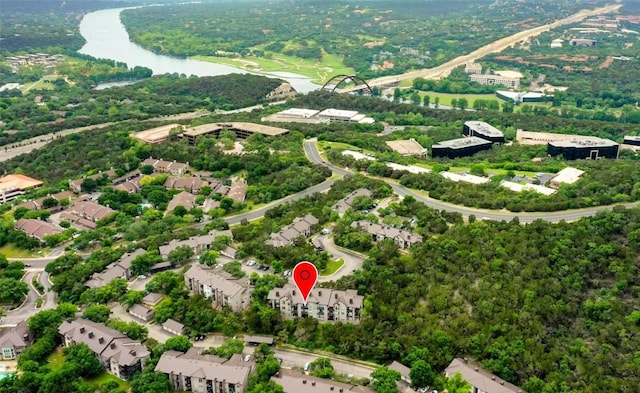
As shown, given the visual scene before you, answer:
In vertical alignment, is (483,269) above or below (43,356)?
above

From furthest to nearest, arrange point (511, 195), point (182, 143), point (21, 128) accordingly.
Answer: point (21, 128), point (182, 143), point (511, 195)

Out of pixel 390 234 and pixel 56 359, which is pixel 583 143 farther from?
pixel 56 359

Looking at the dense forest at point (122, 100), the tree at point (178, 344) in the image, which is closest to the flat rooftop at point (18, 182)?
the dense forest at point (122, 100)

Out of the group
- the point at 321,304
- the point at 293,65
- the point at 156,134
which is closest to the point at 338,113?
the point at 156,134

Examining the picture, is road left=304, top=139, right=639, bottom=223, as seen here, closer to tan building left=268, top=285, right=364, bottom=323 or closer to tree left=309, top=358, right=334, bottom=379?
tan building left=268, top=285, right=364, bottom=323

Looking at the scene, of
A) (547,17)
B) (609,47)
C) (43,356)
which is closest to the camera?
(43,356)

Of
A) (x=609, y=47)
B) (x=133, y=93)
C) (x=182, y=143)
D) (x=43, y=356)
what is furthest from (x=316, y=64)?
(x=43, y=356)

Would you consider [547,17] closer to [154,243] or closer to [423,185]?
[423,185]
